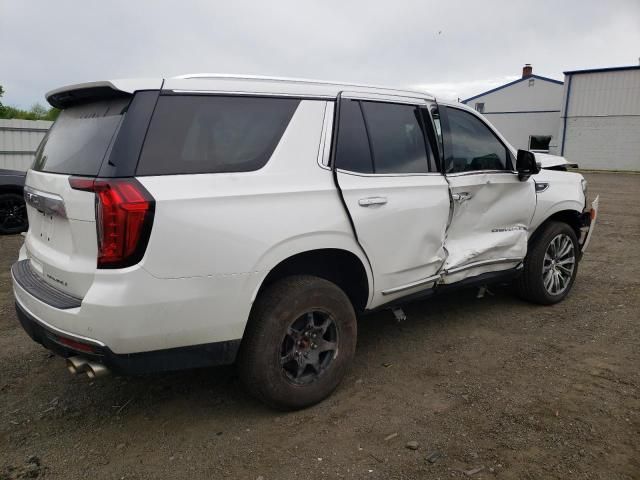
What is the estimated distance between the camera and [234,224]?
2.58 meters

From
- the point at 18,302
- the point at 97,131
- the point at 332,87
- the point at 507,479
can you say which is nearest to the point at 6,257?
the point at 18,302

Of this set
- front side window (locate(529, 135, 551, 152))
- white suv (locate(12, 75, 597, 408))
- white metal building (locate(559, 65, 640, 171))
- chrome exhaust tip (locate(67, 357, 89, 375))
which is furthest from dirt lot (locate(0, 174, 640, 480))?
front side window (locate(529, 135, 551, 152))

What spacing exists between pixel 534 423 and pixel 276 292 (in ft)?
5.40

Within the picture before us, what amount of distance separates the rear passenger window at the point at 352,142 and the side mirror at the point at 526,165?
169cm

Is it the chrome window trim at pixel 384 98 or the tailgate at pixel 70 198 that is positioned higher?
the chrome window trim at pixel 384 98

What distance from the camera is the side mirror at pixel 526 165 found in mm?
4301

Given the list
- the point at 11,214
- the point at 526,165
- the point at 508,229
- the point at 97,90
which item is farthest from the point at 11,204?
the point at 526,165

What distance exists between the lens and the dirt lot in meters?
2.59

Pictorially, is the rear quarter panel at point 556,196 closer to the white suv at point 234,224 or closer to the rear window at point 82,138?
the white suv at point 234,224

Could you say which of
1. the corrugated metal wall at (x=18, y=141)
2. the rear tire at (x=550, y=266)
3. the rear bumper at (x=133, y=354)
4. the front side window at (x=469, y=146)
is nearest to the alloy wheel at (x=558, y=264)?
the rear tire at (x=550, y=266)

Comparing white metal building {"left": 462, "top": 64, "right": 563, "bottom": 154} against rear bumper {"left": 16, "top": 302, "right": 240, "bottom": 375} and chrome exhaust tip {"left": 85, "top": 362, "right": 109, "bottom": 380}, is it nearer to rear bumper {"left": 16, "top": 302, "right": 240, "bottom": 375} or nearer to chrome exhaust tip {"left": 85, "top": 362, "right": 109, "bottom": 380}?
rear bumper {"left": 16, "top": 302, "right": 240, "bottom": 375}

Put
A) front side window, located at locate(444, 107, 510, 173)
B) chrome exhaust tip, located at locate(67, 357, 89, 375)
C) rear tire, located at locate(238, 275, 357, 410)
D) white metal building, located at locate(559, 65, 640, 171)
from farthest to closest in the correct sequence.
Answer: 1. white metal building, located at locate(559, 65, 640, 171)
2. front side window, located at locate(444, 107, 510, 173)
3. rear tire, located at locate(238, 275, 357, 410)
4. chrome exhaust tip, located at locate(67, 357, 89, 375)

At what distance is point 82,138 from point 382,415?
7.54 feet

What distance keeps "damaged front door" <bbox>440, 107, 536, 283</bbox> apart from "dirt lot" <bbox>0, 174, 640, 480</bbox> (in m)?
0.64
